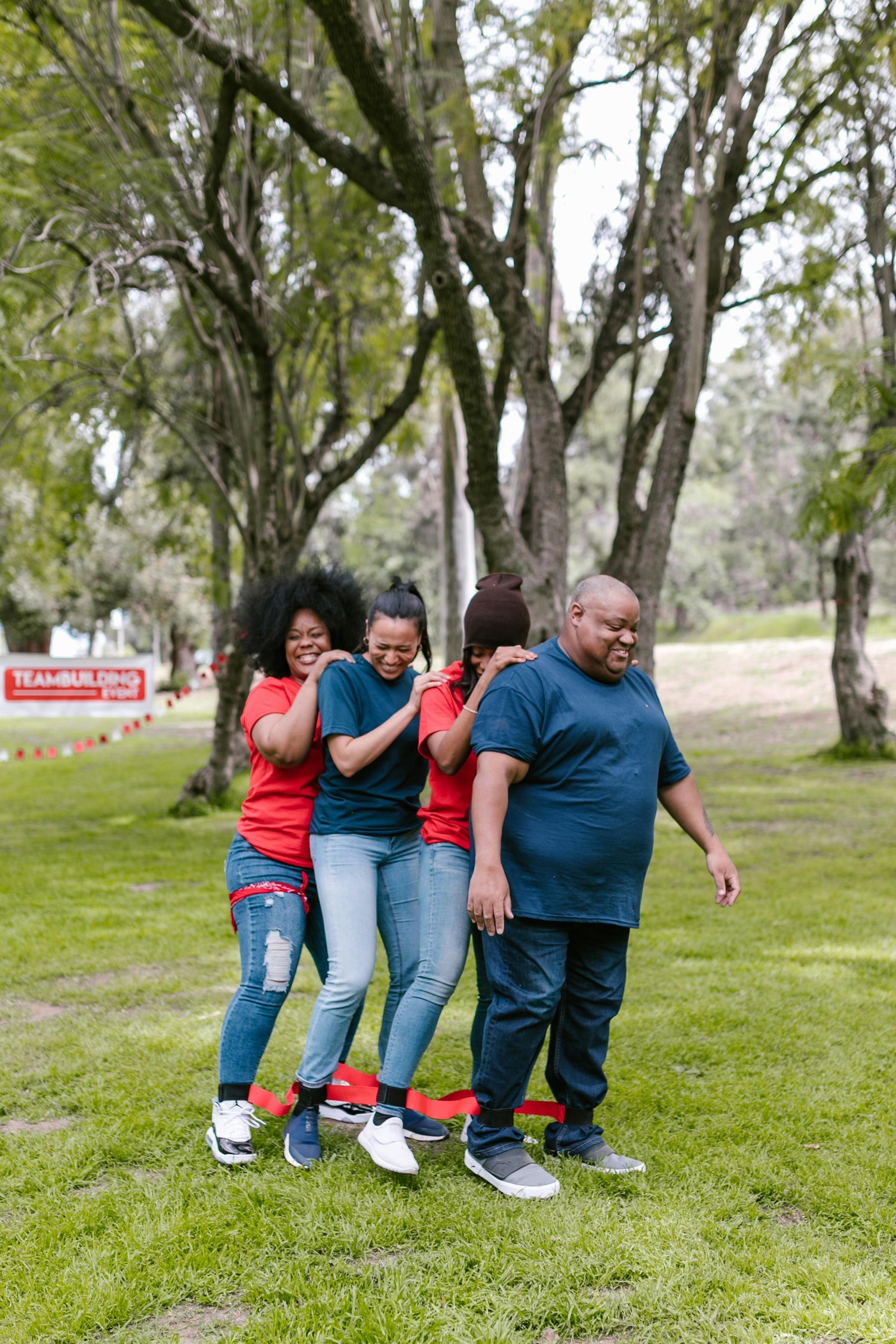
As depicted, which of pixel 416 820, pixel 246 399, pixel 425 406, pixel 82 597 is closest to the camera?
pixel 416 820

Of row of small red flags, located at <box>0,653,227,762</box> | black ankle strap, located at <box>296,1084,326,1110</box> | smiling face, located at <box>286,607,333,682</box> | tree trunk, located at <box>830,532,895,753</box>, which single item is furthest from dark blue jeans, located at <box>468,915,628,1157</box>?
row of small red flags, located at <box>0,653,227,762</box>

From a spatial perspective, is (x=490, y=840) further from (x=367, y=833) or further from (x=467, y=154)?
(x=467, y=154)

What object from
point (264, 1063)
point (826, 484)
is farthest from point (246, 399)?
point (264, 1063)

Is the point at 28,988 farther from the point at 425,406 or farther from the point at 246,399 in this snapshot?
the point at 425,406

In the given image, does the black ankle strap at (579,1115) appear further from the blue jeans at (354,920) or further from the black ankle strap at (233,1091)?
the black ankle strap at (233,1091)

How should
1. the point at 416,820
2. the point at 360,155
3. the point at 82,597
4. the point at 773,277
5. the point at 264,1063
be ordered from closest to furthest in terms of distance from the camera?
the point at 416,820 → the point at 264,1063 → the point at 360,155 → the point at 773,277 → the point at 82,597

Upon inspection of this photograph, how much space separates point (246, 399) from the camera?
1120 cm

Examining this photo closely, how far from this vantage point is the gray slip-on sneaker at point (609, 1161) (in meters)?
3.49

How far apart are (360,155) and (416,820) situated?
19.2 feet

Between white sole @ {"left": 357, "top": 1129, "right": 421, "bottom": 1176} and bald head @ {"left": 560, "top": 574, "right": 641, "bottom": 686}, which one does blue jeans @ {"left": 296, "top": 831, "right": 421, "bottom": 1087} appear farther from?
bald head @ {"left": 560, "top": 574, "right": 641, "bottom": 686}

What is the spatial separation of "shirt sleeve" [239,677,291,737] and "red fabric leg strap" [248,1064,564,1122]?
120 cm

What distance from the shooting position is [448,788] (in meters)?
3.61

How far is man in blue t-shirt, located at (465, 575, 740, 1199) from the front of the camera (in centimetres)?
330

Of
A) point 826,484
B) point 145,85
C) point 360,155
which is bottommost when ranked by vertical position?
→ point 826,484
